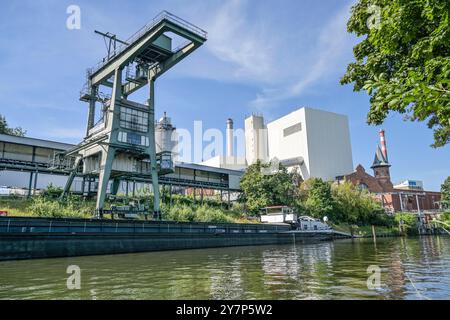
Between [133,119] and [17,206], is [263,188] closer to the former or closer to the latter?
[133,119]

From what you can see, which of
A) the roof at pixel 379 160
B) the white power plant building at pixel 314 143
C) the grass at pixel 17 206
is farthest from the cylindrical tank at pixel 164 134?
the roof at pixel 379 160

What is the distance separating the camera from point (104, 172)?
31047 millimetres

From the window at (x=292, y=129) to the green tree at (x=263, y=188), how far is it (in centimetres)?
2608

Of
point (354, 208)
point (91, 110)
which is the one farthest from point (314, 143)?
point (91, 110)

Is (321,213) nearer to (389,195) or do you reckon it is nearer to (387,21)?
(389,195)

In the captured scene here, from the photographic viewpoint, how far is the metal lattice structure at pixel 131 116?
31.4 m

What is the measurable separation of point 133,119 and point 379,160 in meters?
78.5

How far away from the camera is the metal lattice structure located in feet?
103

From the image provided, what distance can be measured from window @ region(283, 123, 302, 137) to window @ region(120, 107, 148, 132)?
53.1 meters

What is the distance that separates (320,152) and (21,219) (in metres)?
69.9

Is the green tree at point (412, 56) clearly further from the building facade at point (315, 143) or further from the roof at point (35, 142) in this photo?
the building facade at point (315, 143)

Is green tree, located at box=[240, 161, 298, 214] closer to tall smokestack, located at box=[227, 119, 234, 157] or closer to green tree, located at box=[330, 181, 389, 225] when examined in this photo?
green tree, located at box=[330, 181, 389, 225]

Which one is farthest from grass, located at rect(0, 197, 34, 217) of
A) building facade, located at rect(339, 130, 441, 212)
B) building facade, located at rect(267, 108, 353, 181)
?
building facade, located at rect(339, 130, 441, 212)

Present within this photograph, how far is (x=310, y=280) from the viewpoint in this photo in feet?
33.0
